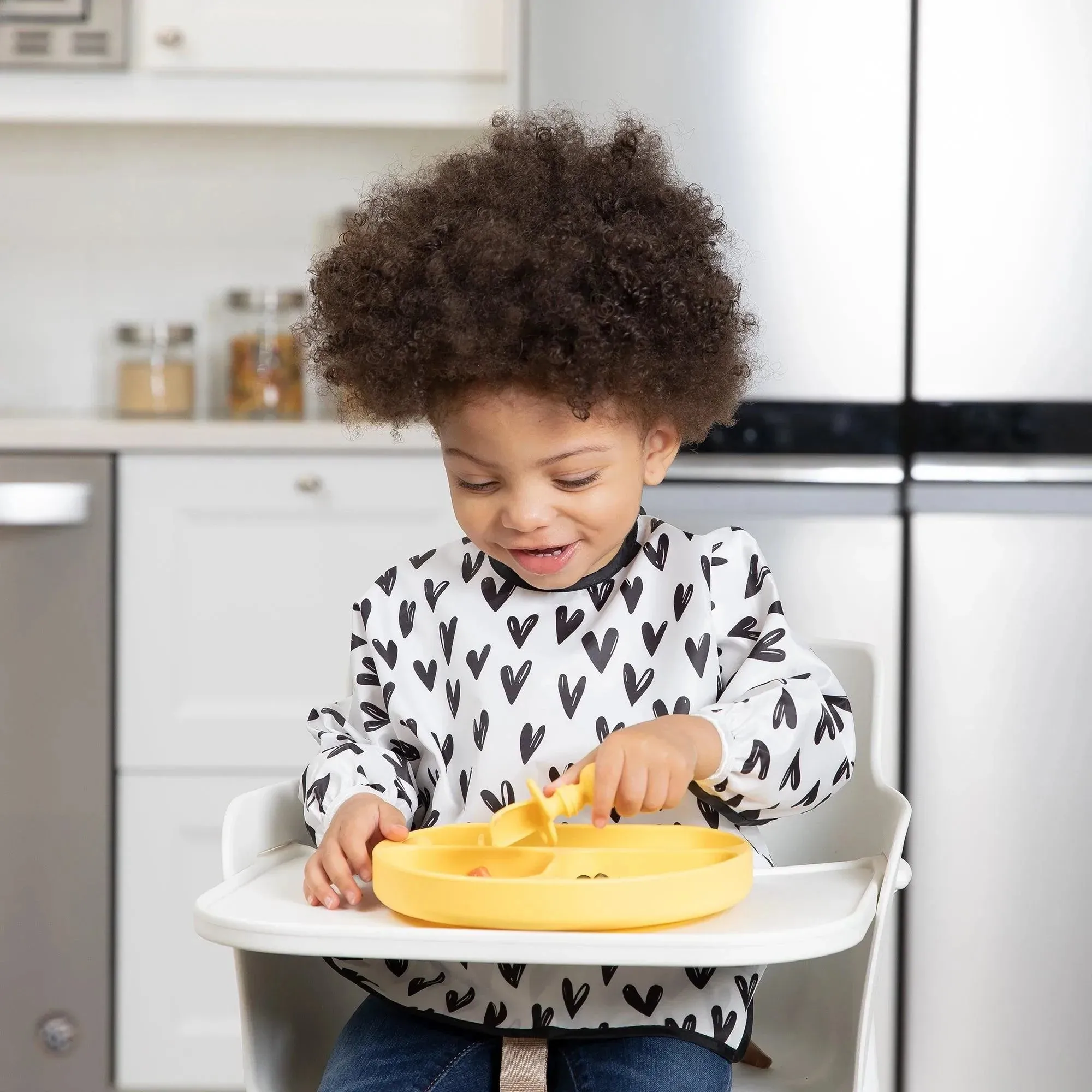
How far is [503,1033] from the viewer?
2.78ft

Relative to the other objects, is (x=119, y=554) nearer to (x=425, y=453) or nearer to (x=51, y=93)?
(x=425, y=453)

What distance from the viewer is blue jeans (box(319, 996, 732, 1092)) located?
0.81m

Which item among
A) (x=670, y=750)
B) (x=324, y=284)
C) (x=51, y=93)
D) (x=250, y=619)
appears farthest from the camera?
(x=51, y=93)

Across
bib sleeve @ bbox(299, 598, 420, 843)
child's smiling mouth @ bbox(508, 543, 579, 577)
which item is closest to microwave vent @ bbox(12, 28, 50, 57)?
bib sleeve @ bbox(299, 598, 420, 843)

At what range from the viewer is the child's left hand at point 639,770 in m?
0.72

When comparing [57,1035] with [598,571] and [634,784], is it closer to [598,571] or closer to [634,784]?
[598,571]

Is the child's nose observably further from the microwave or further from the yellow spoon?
the microwave

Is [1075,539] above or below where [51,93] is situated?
below

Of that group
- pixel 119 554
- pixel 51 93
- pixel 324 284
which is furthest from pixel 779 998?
pixel 51 93

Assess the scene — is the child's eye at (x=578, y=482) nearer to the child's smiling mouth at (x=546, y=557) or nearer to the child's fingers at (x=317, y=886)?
the child's smiling mouth at (x=546, y=557)

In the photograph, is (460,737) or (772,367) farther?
(772,367)

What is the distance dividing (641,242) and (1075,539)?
101 centimetres

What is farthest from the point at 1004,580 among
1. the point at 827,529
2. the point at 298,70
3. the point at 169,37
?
the point at 169,37

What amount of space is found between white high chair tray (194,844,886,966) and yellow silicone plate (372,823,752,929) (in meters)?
0.01
